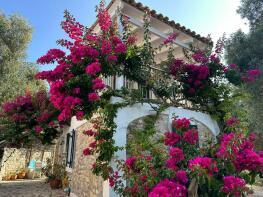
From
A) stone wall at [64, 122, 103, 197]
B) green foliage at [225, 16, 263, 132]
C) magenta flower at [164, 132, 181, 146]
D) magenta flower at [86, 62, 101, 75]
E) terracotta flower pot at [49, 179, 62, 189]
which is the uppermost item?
green foliage at [225, 16, 263, 132]

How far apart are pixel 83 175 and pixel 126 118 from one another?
305 cm

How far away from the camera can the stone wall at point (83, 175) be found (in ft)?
23.0

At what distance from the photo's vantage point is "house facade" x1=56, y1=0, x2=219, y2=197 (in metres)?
6.81

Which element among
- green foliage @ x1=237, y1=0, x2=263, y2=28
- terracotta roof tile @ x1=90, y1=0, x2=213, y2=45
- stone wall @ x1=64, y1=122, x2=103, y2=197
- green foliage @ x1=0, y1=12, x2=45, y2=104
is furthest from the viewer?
green foliage @ x1=0, y1=12, x2=45, y2=104

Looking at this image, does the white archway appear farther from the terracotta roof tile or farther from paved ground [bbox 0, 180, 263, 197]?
paved ground [bbox 0, 180, 263, 197]

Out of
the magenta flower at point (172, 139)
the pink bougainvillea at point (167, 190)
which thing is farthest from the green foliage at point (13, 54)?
the pink bougainvillea at point (167, 190)

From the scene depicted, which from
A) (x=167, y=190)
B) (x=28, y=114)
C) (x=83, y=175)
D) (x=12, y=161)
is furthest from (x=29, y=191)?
(x=167, y=190)

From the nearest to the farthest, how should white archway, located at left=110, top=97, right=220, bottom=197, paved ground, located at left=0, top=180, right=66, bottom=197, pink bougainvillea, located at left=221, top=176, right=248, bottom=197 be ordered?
pink bougainvillea, located at left=221, top=176, right=248, bottom=197, white archway, located at left=110, top=97, right=220, bottom=197, paved ground, located at left=0, top=180, right=66, bottom=197

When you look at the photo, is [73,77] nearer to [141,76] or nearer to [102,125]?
[102,125]

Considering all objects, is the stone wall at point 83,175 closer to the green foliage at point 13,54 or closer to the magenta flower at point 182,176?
the magenta flower at point 182,176

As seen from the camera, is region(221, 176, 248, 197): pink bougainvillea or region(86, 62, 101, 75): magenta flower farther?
region(86, 62, 101, 75): magenta flower

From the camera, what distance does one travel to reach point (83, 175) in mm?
8438

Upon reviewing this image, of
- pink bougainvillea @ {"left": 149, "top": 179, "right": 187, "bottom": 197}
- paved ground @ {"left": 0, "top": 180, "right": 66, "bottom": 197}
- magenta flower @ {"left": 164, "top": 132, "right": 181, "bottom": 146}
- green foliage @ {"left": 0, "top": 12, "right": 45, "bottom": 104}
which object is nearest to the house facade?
paved ground @ {"left": 0, "top": 180, "right": 66, "bottom": 197}

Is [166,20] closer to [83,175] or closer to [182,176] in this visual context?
[83,175]
